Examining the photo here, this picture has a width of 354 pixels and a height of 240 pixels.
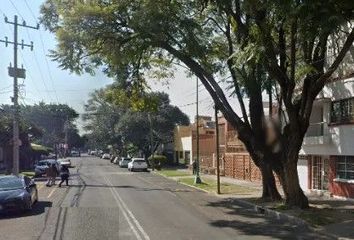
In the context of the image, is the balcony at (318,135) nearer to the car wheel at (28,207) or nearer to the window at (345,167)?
the window at (345,167)

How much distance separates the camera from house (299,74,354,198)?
25.0m

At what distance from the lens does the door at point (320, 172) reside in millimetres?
27984

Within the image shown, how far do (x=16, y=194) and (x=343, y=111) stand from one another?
14.4 metres

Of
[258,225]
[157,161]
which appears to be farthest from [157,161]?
[258,225]

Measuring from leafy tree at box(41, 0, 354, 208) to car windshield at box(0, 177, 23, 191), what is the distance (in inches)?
227

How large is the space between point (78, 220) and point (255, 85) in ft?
32.0

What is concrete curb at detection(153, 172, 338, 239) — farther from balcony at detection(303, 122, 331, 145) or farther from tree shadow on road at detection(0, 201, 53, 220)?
tree shadow on road at detection(0, 201, 53, 220)

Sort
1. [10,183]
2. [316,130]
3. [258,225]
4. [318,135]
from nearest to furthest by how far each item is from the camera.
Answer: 1. [258,225]
2. [10,183]
3. [318,135]
4. [316,130]

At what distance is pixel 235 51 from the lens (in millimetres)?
22688

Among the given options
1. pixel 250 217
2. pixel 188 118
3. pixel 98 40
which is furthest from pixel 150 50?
pixel 188 118

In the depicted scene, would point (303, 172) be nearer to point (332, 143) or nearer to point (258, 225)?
point (332, 143)

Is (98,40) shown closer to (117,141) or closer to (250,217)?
(250,217)

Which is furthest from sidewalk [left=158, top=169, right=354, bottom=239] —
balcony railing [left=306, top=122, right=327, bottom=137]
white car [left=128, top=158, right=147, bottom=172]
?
white car [left=128, top=158, right=147, bottom=172]

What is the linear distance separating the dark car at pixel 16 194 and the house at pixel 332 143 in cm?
1308
